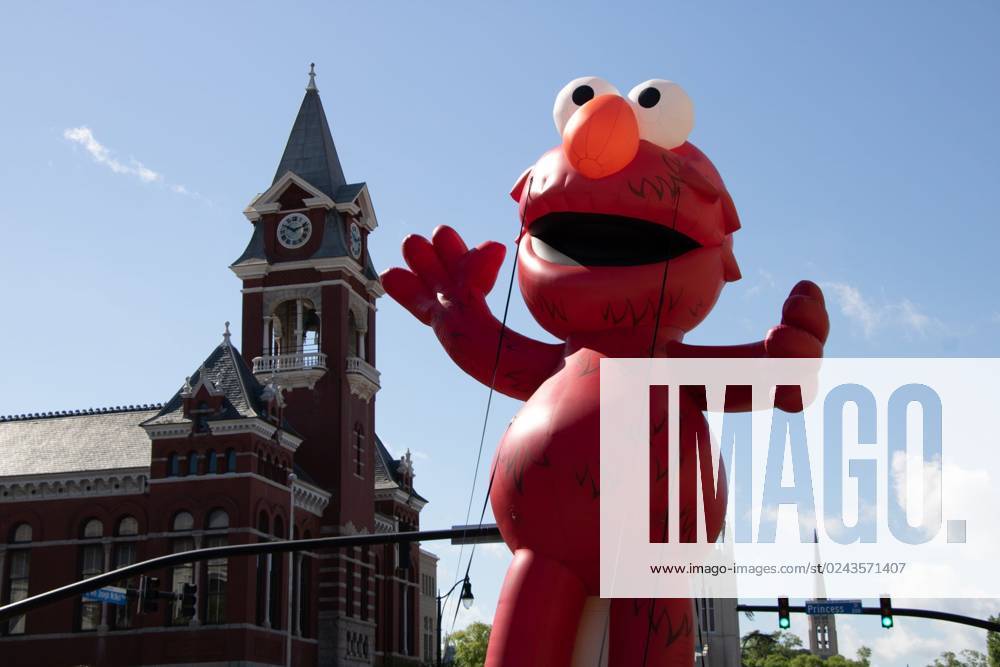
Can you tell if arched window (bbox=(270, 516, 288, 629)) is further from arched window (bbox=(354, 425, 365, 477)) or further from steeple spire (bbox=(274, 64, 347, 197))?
→ steeple spire (bbox=(274, 64, 347, 197))

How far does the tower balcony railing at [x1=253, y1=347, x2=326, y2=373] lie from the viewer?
4462cm

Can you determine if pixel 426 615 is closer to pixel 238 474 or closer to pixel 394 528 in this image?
pixel 394 528

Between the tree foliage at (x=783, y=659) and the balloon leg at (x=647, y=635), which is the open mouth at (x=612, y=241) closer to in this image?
the balloon leg at (x=647, y=635)

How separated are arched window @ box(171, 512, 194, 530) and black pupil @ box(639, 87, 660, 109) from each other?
3060cm

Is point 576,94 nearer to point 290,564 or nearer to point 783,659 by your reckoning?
point 290,564

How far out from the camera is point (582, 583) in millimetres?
9789

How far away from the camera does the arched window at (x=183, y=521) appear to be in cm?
3881

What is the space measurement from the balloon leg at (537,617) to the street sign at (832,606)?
10246 mm

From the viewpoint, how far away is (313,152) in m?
47.0

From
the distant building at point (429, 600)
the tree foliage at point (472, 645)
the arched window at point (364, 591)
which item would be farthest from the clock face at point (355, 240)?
the tree foliage at point (472, 645)

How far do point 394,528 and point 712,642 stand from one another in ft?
86.6

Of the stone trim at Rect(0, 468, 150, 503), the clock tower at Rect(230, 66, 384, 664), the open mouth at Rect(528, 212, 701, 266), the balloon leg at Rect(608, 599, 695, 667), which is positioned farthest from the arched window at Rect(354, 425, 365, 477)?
the balloon leg at Rect(608, 599, 695, 667)

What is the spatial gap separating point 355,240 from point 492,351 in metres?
35.9

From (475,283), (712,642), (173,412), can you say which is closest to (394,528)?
(173,412)
